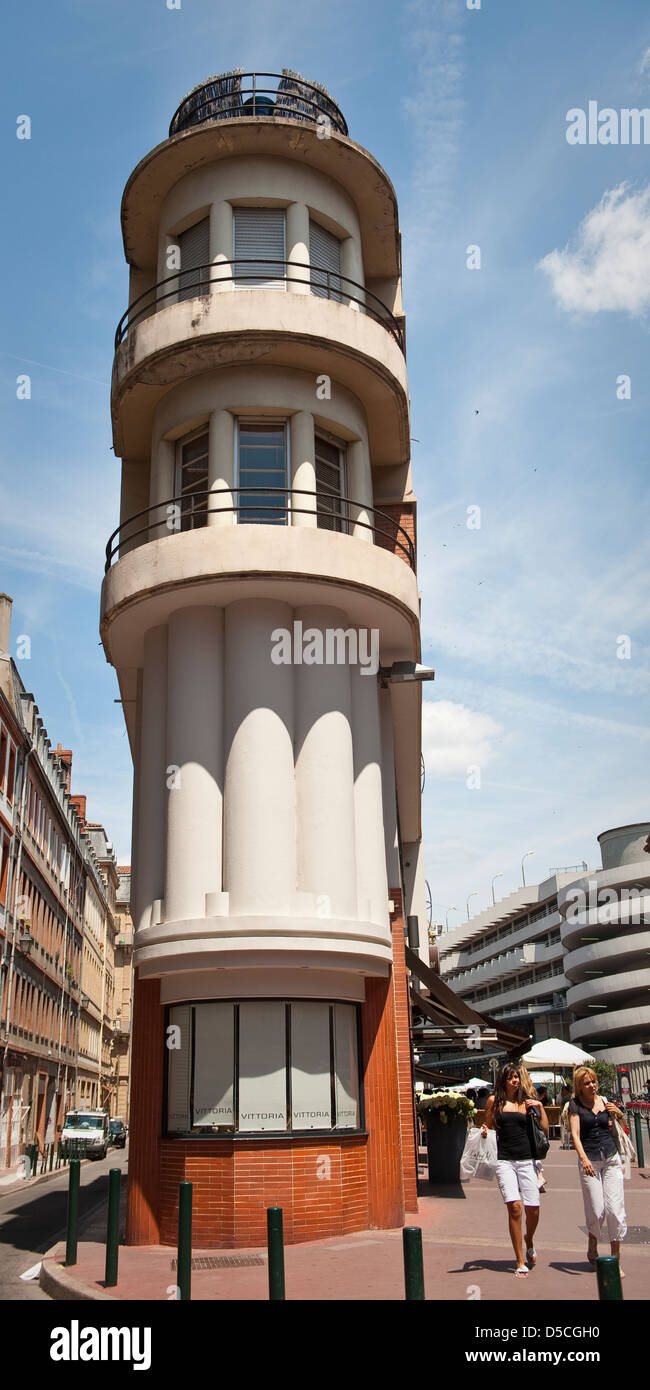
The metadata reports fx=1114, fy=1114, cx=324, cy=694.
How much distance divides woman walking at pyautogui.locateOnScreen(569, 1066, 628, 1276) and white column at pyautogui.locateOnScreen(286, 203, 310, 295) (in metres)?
12.2

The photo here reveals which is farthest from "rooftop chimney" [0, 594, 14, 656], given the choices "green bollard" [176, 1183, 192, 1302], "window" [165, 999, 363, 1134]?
"green bollard" [176, 1183, 192, 1302]

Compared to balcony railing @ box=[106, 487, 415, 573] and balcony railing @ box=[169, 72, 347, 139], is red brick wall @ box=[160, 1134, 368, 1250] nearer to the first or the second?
balcony railing @ box=[106, 487, 415, 573]

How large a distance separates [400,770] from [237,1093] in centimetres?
1169

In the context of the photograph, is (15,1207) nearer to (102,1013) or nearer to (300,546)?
(300,546)

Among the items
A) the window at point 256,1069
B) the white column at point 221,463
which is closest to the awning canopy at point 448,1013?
the window at point 256,1069

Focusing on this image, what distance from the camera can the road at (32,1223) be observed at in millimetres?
11670

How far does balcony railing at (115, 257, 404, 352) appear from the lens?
1658 centimetres

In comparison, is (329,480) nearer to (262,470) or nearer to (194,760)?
(262,470)

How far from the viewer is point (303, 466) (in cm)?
1614

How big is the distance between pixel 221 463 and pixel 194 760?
14.3 feet

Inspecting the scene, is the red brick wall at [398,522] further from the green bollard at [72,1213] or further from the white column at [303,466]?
the green bollard at [72,1213]

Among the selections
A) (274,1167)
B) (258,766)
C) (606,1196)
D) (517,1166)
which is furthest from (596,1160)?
(258,766)

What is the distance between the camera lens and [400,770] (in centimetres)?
2431

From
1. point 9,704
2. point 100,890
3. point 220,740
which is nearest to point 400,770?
point 220,740
